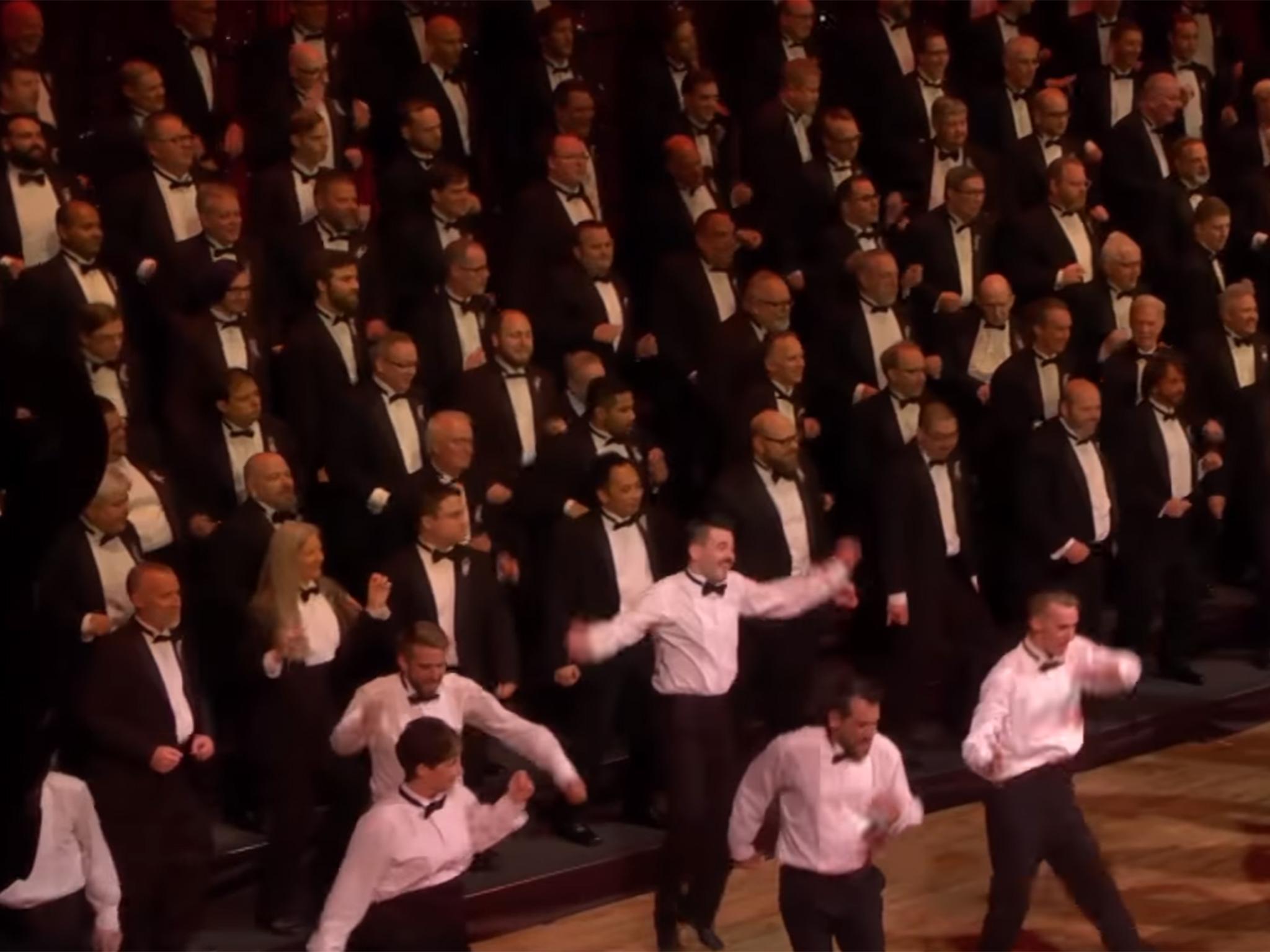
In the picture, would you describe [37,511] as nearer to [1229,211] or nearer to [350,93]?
[350,93]

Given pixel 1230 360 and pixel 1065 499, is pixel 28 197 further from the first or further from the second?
pixel 1230 360

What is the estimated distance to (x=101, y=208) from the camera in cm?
743

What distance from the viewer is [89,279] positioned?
271 inches

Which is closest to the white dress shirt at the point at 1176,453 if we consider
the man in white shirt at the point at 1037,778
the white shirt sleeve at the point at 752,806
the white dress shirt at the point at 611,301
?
the white dress shirt at the point at 611,301

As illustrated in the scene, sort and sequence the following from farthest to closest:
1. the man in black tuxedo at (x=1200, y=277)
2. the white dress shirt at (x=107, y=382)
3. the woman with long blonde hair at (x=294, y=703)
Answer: the man in black tuxedo at (x=1200, y=277), the white dress shirt at (x=107, y=382), the woman with long blonde hair at (x=294, y=703)

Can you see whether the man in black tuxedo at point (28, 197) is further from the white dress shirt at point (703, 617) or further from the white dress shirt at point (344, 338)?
the white dress shirt at point (703, 617)

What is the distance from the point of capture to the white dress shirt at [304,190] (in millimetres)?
7625

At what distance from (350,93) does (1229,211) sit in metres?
3.79

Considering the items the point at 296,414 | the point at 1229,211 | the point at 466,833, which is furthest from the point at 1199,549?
the point at 466,833

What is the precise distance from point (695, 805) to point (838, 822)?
92 cm

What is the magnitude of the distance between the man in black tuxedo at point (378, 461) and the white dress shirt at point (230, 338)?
15.0 inches

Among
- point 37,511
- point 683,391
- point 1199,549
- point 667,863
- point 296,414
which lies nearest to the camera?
point 37,511

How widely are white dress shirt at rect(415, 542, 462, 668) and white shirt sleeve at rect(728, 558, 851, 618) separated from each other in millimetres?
859

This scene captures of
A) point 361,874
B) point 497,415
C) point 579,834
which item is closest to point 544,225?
point 497,415
